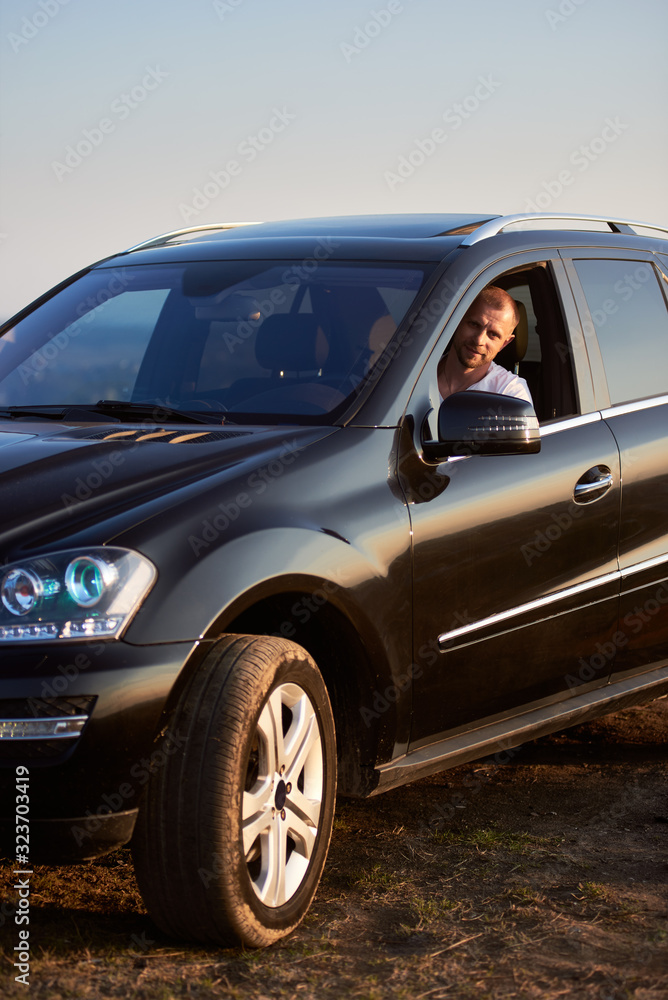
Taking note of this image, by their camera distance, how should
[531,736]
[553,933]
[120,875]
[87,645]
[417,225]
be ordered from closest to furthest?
[87,645], [553,933], [120,875], [531,736], [417,225]

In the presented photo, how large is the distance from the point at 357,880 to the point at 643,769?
1.75 m

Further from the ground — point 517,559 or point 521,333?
point 521,333

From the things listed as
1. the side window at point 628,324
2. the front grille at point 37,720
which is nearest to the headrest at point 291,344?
the side window at point 628,324

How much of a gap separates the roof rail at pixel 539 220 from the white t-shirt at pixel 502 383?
0.48 metres

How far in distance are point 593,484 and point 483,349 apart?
59cm

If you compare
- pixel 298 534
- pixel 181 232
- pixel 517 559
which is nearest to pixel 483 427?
pixel 517 559

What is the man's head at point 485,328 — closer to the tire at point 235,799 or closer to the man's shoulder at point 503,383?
the man's shoulder at point 503,383

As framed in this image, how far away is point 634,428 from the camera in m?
4.30

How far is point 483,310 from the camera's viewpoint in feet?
13.8

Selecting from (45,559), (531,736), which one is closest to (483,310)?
(531,736)

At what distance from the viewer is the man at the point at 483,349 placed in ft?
13.4

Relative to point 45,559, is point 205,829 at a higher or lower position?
lower

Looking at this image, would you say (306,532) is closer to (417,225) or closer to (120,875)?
(120,875)

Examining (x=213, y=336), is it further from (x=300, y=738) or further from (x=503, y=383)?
(x=300, y=738)
